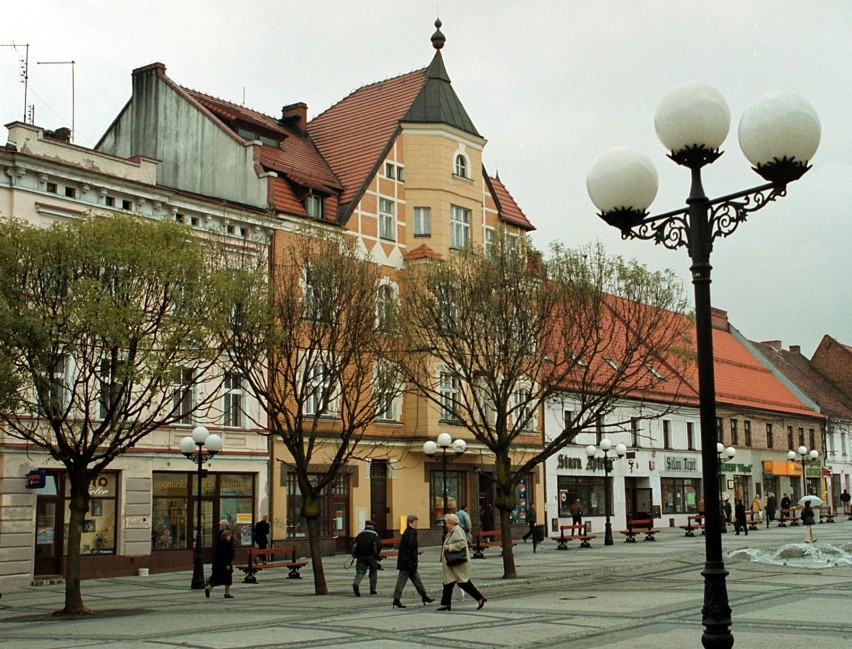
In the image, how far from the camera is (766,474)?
195 feet

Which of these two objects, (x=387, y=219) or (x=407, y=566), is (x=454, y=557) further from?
(x=387, y=219)

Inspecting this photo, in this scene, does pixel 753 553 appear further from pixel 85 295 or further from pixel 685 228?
pixel 685 228

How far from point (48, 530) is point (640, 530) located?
21.4m

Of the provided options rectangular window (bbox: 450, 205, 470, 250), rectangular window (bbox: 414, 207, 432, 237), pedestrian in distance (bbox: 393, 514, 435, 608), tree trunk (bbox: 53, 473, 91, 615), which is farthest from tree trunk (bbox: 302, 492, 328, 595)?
rectangular window (bbox: 450, 205, 470, 250)

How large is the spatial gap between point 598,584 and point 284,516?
13.2m

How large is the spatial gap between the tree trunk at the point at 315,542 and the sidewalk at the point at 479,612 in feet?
1.32

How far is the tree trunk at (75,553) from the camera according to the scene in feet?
63.0

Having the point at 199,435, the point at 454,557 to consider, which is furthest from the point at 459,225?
the point at 454,557

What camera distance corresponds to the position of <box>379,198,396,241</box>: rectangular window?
37875 mm

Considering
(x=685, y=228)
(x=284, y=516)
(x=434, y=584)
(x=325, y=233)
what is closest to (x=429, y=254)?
(x=284, y=516)

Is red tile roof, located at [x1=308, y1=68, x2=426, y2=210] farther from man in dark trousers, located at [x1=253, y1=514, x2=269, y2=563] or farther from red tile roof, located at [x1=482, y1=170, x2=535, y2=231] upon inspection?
man in dark trousers, located at [x1=253, y1=514, x2=269, y2=563]

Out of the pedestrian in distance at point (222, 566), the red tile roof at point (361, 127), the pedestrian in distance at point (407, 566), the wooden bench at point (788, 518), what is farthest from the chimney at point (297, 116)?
the wooden bench at point (788, 518)

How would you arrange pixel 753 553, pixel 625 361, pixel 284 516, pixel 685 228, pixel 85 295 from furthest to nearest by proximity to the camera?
pixel 284 516 → pixel 753 553 → pixel 625 361 → pixel 85 295 → pixel 685 228

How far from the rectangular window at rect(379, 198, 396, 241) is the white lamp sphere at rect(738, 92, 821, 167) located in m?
30.0
